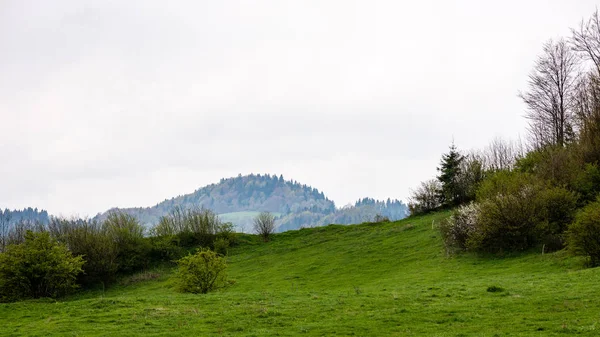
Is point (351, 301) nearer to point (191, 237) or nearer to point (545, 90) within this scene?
point (191, 237)

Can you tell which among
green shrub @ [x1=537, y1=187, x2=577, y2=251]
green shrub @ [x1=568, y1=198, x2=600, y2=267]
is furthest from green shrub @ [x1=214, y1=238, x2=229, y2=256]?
green shrub @ [x1=568, y1=198, x2=600, y2=267]

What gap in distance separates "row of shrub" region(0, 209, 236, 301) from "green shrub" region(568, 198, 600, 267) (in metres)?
40.1

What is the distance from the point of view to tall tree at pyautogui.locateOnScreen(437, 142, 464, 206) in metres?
72.3

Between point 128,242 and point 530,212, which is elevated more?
point 530,212

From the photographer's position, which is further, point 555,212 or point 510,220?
point 555,212

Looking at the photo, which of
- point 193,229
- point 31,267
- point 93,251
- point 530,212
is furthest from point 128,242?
point 530,212

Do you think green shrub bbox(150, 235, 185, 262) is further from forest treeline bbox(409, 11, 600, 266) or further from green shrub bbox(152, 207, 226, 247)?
forest treeline bbox(409, 11, 600, 266)

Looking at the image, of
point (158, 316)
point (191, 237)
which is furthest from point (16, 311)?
point (191, 237)

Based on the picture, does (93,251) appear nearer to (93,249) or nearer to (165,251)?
(93,249)

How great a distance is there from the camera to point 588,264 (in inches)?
1214

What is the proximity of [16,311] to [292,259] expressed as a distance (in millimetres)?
35094

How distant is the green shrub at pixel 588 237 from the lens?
3075cm

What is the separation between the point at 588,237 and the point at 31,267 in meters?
42.6

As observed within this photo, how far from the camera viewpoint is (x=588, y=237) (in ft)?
102
